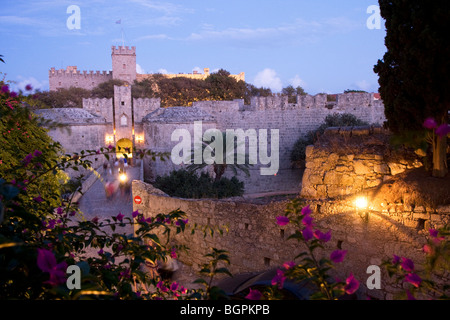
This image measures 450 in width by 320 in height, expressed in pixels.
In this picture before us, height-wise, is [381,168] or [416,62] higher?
[416,62]

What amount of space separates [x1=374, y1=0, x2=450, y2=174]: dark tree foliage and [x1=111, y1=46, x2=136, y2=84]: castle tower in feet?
136

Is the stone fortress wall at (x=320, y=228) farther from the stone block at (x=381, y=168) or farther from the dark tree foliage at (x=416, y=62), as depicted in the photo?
the dark tree foliage at (x=416, y=62)

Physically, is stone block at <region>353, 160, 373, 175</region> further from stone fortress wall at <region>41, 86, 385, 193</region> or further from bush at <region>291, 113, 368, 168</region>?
stone fortress wall at <region>41, 86, 385, 193</region>

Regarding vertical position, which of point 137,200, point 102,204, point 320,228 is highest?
point 320,228

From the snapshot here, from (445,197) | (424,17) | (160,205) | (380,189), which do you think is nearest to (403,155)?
(380,189)

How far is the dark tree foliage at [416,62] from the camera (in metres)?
3.85

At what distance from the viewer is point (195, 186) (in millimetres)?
15453

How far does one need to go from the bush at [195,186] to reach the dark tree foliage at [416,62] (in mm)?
10369

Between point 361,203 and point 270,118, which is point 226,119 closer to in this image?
point 270,118

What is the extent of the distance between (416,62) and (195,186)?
12.0 meters

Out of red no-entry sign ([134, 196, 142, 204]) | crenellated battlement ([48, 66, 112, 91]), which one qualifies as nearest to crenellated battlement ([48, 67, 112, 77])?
crenellated battlement ([48, 66, 112, 91])

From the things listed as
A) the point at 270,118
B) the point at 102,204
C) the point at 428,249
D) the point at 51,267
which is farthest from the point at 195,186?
the point at 51,267
